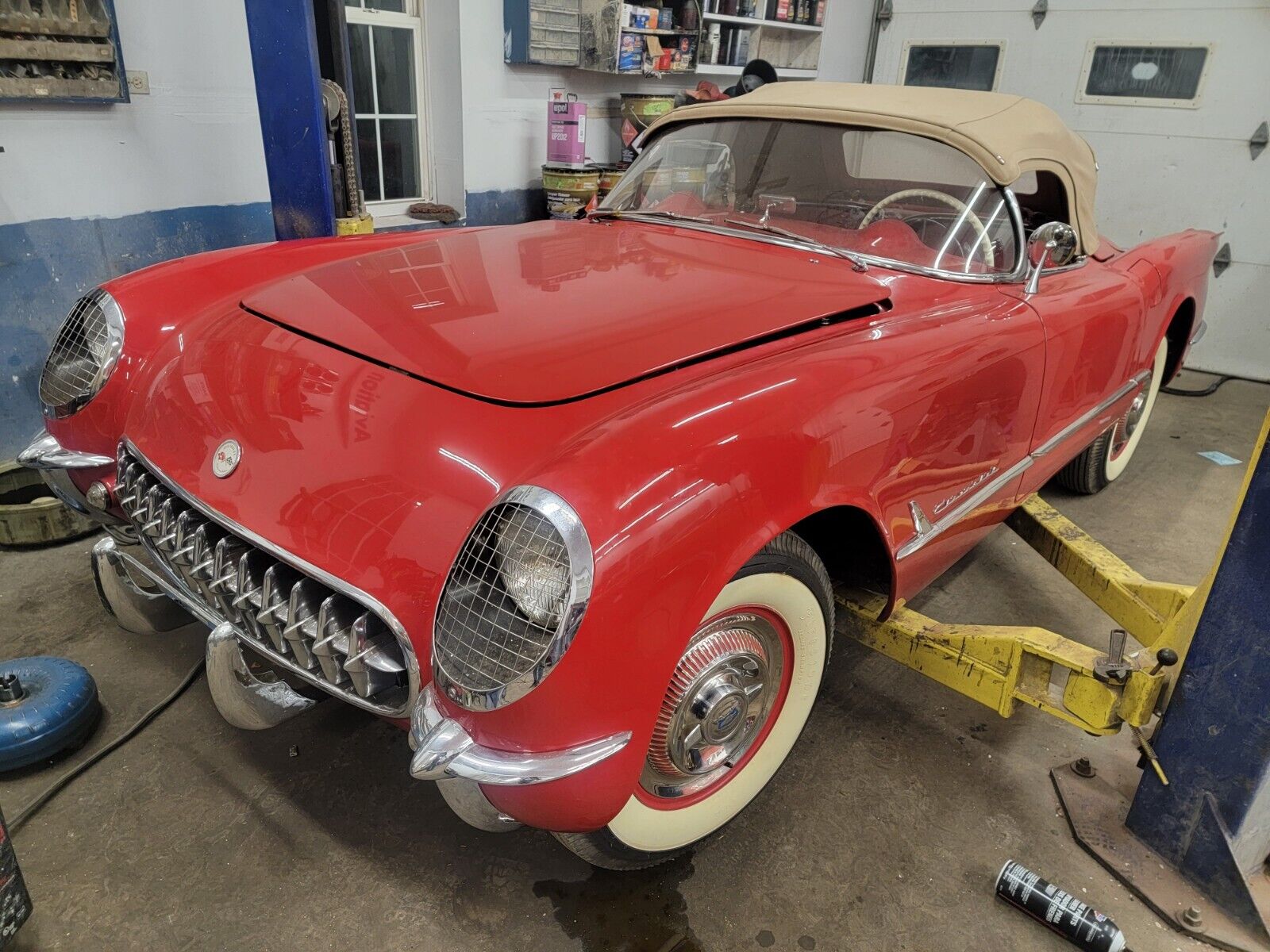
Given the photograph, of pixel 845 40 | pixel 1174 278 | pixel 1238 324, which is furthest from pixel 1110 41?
pixel 1174 278

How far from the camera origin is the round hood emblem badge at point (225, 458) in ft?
5.17

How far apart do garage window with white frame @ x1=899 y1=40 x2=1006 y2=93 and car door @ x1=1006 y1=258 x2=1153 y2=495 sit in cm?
416

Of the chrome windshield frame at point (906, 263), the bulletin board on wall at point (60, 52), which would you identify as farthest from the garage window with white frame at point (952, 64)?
the bulletin board on wall at point (60, 52)

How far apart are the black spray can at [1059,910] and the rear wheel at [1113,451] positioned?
208 centimetres

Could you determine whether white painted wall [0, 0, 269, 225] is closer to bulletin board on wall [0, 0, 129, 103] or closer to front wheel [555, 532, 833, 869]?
bulletin board on wall [0, 0, 129, 103]

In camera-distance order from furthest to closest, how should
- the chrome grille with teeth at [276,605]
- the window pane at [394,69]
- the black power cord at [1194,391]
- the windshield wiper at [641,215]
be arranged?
the black power cord at [1194,391] → the window pane at [394,69] → the windshield wiper at [641,215] → the chrome grille with teeth at [276,605]

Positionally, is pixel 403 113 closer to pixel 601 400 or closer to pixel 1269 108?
pixel 601 400

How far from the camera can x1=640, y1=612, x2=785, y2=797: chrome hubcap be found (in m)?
1.50

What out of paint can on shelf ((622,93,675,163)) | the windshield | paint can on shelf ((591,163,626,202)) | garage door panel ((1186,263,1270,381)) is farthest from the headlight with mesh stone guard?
garage door panel ((1186,263,1270,381))

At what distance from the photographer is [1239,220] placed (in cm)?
549

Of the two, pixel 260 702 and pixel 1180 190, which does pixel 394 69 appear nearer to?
pixel 260 702

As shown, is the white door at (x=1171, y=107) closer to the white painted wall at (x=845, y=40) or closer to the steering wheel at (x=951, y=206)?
the white painted wall at (x=845, y=40)

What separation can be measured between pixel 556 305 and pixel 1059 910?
1533 millimetres

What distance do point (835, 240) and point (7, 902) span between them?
2.20 m
